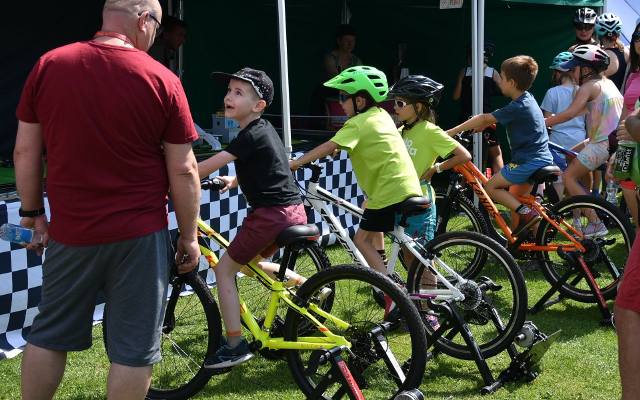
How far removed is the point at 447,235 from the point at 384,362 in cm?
105

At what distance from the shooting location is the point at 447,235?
15.6 feet

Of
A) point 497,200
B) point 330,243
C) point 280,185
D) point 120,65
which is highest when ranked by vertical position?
point 120,65

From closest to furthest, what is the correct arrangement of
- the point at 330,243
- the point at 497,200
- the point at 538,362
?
the point at 538,362
the point at 497,200
the point at 330,243

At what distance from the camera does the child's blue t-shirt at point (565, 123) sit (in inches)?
320

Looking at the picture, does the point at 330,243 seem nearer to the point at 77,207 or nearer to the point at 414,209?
the point at 414,209

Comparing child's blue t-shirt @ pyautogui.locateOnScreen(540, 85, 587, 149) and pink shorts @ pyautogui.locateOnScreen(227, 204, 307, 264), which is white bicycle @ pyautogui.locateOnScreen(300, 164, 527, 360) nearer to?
pink shorts @ pyautogui.locateOnScreen(227, 204, 307, 264)

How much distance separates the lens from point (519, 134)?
606cm

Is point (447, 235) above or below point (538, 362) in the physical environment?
above

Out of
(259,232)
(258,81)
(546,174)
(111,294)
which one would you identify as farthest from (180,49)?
(111,294)

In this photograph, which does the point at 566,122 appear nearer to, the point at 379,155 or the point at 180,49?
the point at 379,155

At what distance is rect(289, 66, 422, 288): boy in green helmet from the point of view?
14.9 ft

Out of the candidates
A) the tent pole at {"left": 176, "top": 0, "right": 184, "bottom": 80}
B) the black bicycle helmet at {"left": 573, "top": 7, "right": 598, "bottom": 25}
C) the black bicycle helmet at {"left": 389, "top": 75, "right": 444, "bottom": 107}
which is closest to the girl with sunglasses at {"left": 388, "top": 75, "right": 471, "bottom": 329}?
the black bicycle helmet at {"left": 389, "top": 75, "right": 444, "bottom": 107}

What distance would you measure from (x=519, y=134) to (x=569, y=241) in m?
0.84

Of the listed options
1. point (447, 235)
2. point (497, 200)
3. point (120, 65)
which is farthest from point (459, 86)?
point (120, 65)
